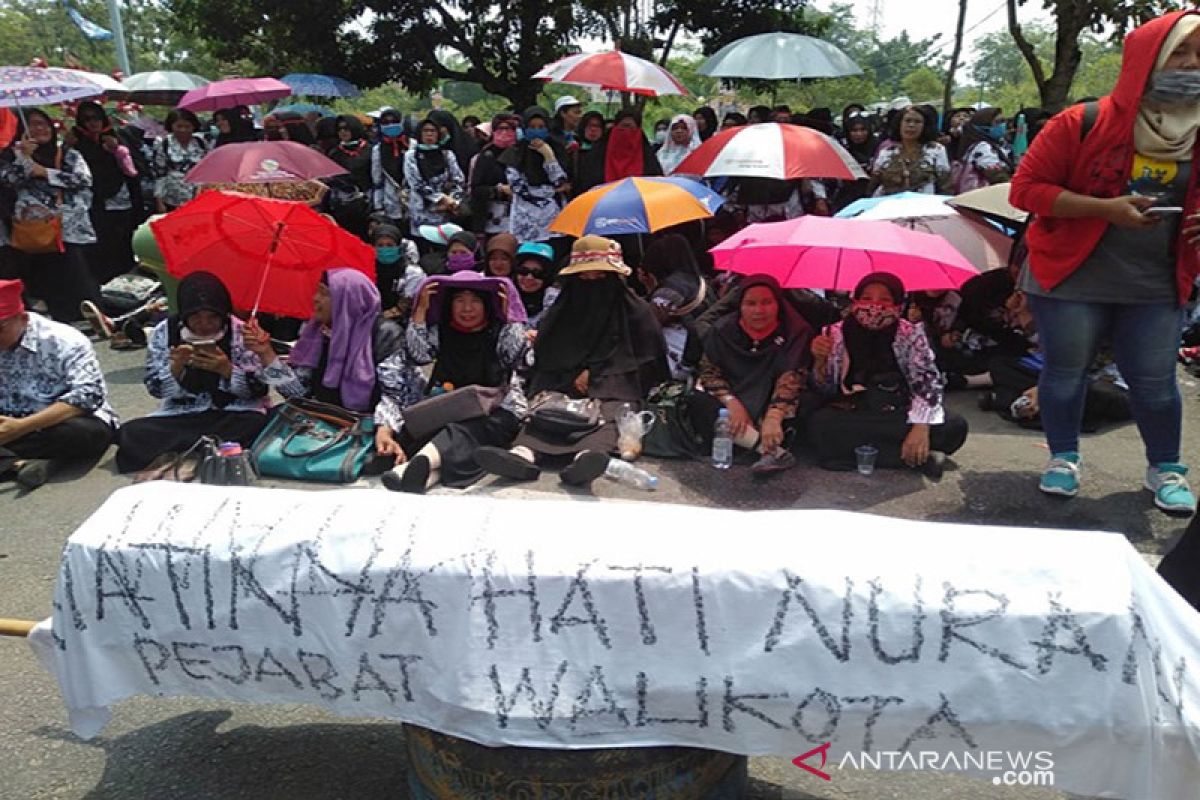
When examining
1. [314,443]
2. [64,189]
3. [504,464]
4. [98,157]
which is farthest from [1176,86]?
[98,157]

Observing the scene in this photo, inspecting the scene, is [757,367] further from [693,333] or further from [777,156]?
[777,156]

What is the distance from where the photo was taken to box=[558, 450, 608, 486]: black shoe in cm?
484

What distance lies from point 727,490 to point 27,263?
703cm

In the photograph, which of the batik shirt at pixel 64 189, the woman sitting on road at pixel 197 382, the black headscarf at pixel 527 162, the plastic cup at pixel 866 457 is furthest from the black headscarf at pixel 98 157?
the plastic cup at pixel 866 457

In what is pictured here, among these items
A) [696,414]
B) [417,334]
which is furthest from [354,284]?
[696,414]

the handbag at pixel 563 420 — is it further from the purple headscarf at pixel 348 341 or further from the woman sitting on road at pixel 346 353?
the purple headscarf at pixel 348 341

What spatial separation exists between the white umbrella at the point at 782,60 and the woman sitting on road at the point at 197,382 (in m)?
5.37

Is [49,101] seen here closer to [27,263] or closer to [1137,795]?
[27,263]

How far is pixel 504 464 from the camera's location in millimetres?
4941

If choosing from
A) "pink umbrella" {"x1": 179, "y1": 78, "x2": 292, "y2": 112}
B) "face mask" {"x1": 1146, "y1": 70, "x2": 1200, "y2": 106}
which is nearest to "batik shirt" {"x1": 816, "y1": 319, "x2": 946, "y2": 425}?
"face mask" {"x1": 1146, "y1": 70, "x2": 1200, "y2": 106}

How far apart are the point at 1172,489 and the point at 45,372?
5614mm

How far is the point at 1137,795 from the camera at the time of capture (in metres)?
1.86

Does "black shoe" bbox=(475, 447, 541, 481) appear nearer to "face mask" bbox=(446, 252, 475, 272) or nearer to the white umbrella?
"face mask" bbox=(446, 252, 475, 272)

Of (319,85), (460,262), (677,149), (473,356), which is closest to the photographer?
(473,356)
